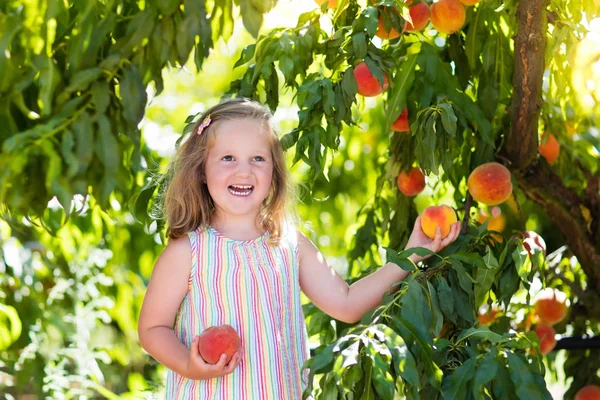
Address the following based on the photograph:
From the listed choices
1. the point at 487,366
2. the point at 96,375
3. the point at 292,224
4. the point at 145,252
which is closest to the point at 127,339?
the point at 96,375

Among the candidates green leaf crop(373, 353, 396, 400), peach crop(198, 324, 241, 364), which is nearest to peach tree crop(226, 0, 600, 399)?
green leaf crop(373, 353, 396, 400)

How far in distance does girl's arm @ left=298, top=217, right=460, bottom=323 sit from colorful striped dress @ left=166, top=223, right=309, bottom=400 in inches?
2.3

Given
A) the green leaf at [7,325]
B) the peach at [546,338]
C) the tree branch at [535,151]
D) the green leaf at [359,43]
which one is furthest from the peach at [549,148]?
the green leaf at [7,325]

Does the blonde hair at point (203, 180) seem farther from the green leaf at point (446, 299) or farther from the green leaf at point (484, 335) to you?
the green leaf at point (484, 335)

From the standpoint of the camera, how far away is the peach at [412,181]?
216 centimetres

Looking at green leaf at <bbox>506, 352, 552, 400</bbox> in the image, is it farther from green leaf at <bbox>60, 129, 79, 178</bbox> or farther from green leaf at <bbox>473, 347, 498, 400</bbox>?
green leaf at <bbox>60, 129, 79, 178</bbox>

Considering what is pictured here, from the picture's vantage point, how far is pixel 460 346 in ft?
4.94

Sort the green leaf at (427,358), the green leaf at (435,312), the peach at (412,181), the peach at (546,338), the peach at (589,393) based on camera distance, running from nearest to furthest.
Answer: the green leaf at (427,358)
the green leaf at (435,312)
the peach at (412,181)
the peach at (546,338)
the peach at (589,393)

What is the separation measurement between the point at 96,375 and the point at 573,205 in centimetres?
182

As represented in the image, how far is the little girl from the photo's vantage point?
1.75 metres

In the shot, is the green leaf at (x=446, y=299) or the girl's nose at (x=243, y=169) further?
the girl's nose at (x=243, y=169)

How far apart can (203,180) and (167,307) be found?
A: 304 mm

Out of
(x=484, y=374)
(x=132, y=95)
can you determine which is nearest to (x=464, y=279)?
(x=484, y=374)

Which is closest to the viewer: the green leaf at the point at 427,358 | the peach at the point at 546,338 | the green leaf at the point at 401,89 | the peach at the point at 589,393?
the green leaf at the point at 427,358
